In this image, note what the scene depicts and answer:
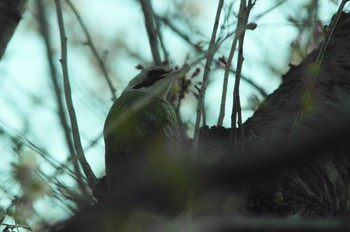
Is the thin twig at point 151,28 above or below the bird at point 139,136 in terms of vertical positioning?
above

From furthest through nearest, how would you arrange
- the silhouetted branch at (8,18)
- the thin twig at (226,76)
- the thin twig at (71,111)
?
the thin twig at (71,111), the thin twig at (226,76), the silhouetted branch at (8,18)

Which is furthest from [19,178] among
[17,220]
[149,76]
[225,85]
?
[149,76]

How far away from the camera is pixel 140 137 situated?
16.5 feet

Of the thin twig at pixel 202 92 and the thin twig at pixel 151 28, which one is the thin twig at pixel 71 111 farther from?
A: the thin twig at pixel 151 28

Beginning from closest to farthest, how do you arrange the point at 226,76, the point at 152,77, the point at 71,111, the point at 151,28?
the point at 226,76, the point at 71,111, the point at 151,28, the point at 152,77

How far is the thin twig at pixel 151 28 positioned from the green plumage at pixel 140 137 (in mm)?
467

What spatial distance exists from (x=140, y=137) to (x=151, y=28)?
115 centimetres

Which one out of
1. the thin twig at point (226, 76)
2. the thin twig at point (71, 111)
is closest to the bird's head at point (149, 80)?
the thin twig at point (71, 111)

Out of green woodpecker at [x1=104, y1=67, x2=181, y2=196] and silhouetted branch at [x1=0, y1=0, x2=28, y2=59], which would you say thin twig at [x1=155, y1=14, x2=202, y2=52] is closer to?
green woodpecker at [x1=104, y1=67, x2=181, y2=196]

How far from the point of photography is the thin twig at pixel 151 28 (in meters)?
5.37

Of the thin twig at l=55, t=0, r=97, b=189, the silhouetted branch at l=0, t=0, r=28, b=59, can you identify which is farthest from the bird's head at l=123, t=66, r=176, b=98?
the silhouetted branch at l=0, t=0, r=28, b=59

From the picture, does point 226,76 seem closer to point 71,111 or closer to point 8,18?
point 71,111

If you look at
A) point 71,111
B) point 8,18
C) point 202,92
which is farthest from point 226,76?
point 8,18

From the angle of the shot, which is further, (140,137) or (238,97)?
(140,137)
